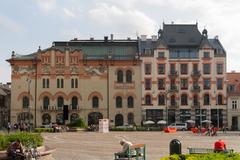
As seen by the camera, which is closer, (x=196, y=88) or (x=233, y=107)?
(x=233, y=107)

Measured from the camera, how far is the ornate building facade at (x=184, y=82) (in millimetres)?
95562

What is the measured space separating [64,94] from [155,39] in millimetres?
18864

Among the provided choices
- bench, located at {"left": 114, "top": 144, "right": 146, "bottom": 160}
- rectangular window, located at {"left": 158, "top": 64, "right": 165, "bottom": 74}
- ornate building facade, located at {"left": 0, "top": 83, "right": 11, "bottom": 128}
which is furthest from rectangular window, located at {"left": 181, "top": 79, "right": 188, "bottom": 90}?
bench, located at {"left": 114, "top": 144, "right": 146, "bottom": 160}

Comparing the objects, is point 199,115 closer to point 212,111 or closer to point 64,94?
point 212,111

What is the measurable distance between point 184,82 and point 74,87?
18673 millimetres

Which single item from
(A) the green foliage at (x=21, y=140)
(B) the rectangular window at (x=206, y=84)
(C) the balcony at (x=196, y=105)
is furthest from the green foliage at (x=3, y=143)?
(B) the rectangular window at (x=206, y=84)

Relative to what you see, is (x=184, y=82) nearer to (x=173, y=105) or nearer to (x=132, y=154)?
(x=173, y=105)

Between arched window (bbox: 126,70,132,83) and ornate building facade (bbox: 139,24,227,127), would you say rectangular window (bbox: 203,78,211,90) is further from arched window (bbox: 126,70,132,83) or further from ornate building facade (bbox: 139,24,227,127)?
arched window (bbox: 126,70,132,83)

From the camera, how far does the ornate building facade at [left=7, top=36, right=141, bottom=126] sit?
9556 centimetres

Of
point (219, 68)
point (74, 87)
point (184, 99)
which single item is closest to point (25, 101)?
point (74, 87)

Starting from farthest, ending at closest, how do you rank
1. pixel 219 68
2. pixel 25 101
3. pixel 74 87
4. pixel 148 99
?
pixel 219 68, pixel 148 99, pixel 74 87, pixel 25 101

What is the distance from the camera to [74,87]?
96312 millimetres

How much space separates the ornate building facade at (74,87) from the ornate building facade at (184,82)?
225 cm

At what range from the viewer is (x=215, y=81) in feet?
316
